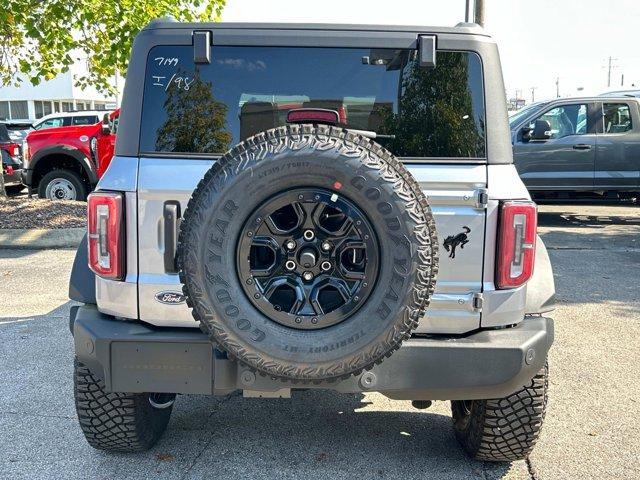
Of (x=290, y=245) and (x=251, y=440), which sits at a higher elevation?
(x=290, y=245)

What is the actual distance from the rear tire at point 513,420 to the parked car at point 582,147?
26.6 ft

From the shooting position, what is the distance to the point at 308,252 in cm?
261

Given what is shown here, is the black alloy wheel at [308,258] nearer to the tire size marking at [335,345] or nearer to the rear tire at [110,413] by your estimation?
the tire size marking at [335,345]

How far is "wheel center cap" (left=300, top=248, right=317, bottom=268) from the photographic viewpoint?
2600mm

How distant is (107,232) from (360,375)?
120 centimetres

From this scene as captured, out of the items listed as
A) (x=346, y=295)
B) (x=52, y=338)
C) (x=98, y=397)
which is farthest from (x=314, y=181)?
→ (x=52, y=338)

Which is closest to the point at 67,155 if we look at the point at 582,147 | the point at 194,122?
the point at 582,147

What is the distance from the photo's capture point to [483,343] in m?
2.83

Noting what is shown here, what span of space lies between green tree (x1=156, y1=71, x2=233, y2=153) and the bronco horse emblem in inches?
39.9

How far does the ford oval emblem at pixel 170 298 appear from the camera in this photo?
2.90 metres

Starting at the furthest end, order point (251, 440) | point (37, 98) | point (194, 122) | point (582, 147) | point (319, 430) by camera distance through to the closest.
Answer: point (37, 98) < point (582, 147) < point (319, 430) < point (251, 440) < point (194, 122)

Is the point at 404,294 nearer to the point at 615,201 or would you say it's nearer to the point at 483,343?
the point at 483,343

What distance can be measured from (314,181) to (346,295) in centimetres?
45

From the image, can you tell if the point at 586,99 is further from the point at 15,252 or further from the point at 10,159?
the point at 10,159
